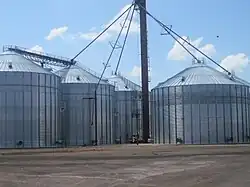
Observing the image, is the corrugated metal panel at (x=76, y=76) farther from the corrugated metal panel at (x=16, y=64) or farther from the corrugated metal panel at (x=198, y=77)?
the corrugated metal panel at (x=198, y=77)

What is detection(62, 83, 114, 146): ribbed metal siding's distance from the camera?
78.9 m

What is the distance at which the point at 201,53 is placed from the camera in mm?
87812

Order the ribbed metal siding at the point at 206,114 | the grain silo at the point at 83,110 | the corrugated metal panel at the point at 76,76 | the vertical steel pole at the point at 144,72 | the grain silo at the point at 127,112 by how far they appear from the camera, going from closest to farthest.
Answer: the ribbed metal siding at the point at 206,114 → the grain silo at the point at 83,110 → the corrugated metal panel at the point at 76,76 → the vertical steel pole at the point at 144,72 → the grain silo at the point at 127,112

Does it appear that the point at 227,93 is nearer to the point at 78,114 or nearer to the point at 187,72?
the point at 187,72

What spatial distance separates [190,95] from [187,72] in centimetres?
644

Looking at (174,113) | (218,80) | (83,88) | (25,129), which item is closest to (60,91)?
(83,88)

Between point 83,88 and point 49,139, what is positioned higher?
point 83,88

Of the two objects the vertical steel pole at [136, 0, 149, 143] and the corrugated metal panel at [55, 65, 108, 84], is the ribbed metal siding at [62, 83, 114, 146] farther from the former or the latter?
the vertical steel pole at [136, 0, 149, 143]

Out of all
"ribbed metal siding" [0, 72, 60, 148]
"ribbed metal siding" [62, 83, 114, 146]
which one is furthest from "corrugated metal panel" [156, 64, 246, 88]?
"ribbed metal siding" [0, 72, 60, 148]

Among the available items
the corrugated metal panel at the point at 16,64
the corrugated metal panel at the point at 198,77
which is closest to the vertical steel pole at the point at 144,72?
the corrugated metal panel at the point at 198,77

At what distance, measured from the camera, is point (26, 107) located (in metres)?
70.1

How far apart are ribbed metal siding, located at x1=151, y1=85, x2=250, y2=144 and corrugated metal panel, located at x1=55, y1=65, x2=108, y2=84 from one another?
44.4 ft

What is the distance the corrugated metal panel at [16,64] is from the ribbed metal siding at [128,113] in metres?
24.5

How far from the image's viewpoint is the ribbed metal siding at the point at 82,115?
7888 cm
